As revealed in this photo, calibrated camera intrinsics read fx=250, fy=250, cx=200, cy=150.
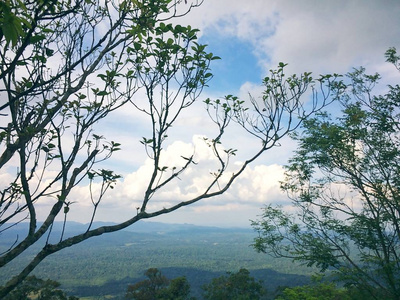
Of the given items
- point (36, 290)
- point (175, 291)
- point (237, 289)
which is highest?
point (36, 290)

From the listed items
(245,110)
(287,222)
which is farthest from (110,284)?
(245,110)

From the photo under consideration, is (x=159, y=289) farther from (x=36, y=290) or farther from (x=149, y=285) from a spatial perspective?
(x=36, y=290)

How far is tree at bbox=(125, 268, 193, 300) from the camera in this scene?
25000 millimetres

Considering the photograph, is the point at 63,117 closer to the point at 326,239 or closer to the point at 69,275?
the point at 326,239

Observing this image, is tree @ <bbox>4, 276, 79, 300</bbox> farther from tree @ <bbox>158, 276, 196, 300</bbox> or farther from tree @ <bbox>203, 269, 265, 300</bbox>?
tree @ <bbox>203, 269, 265, 300</bbox>

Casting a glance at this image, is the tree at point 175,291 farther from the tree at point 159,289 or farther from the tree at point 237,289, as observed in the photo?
the tree at point 237,289

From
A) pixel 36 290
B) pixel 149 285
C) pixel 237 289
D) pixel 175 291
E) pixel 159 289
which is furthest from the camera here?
pixel 149 285

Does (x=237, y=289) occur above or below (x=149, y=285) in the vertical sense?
above

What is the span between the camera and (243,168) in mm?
3475

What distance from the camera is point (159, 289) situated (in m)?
27.8

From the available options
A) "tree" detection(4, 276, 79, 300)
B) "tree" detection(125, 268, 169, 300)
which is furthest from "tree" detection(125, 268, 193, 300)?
"tree" detection(4, 276, 79, 300)

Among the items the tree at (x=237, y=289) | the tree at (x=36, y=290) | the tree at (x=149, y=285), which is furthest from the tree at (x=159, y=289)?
the tree at (x=36, y=290)

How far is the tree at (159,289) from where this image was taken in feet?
82.0

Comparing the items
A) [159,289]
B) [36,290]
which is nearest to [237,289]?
[159,289]
